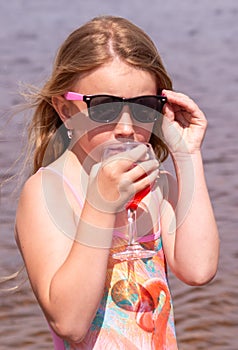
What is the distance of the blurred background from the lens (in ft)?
17.7

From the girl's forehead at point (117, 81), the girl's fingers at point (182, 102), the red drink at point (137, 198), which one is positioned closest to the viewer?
the red drink at point (137, 198)

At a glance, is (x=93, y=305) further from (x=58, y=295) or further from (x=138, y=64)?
(x=138, y=64)

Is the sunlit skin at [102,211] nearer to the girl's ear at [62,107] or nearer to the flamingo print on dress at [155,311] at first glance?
the girl's ear at [62,107]

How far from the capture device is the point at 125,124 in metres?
3.05

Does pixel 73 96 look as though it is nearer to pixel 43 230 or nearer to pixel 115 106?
pixel 115 106

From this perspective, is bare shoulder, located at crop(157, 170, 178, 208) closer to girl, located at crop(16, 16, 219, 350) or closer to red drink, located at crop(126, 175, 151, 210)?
girl, located at crop(16, 16, 219, 350)

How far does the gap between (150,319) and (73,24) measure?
Answer: 9782 mm

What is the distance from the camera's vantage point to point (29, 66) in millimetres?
10367

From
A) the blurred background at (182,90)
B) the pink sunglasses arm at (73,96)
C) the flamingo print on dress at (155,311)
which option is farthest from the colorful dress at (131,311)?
the blurred background at (182,90)

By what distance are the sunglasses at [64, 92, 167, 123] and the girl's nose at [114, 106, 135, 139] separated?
13 mm

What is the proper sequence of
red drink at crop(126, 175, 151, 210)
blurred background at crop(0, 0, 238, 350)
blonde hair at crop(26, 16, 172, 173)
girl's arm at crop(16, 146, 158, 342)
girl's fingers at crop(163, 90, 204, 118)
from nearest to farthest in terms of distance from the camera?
1. girl's arm at crop(16, 146, 158, 342)
2. red drink at crop(126, 175, 151, 210)
3. blonde hair at crop(26, 16, 172, 173)
4. girl's fingers at crop(163, 90, 204, 118)
5. blurred background at crop(0, 0, 238, 350)

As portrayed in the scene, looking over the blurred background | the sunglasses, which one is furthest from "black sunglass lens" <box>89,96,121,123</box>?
the blurred background

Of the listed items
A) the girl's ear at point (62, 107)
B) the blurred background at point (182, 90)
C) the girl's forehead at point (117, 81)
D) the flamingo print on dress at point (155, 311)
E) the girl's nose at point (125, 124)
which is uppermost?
the girl's forehead at point (117, 81)

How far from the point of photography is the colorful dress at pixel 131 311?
3.09 metres
